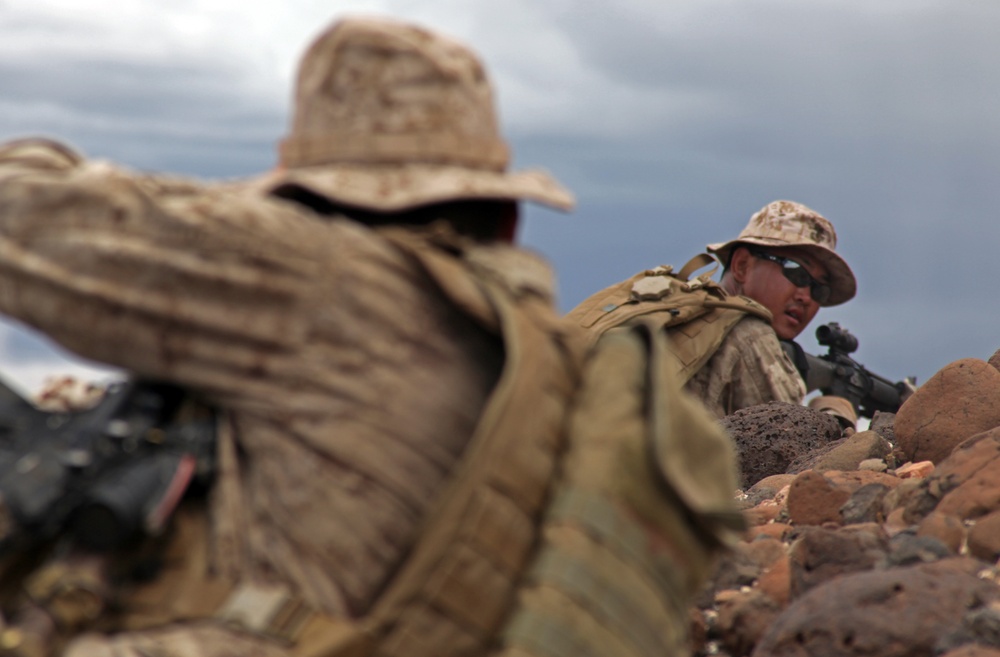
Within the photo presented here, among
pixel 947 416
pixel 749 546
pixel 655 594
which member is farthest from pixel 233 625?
pixel 947 416

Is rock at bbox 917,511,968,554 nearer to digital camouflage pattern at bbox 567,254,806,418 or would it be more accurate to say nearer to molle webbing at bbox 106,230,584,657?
molle webbing at bbox 106,230,584,657

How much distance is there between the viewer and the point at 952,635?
15.0 feet

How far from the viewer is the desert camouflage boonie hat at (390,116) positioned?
3.61m

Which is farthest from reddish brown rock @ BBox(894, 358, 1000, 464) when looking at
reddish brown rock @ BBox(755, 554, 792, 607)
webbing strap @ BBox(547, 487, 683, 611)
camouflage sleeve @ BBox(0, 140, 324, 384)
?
camouflage sleeve @ BBox(0, 140, 324, 384)

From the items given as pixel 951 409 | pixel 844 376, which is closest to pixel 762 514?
pixel 951 409

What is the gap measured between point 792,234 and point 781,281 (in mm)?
324

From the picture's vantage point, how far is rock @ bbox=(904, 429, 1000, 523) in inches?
228

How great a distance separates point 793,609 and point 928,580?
1.40ft

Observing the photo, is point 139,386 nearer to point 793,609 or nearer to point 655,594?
point 655,594

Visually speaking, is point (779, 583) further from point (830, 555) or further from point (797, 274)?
point (797, 274)

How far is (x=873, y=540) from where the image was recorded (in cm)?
562

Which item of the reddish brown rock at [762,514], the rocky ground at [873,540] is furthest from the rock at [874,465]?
the reddish brown rock at [762,514]

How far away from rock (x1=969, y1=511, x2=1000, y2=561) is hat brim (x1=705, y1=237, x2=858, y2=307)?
15.7 feet

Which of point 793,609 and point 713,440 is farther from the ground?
point 713,440
